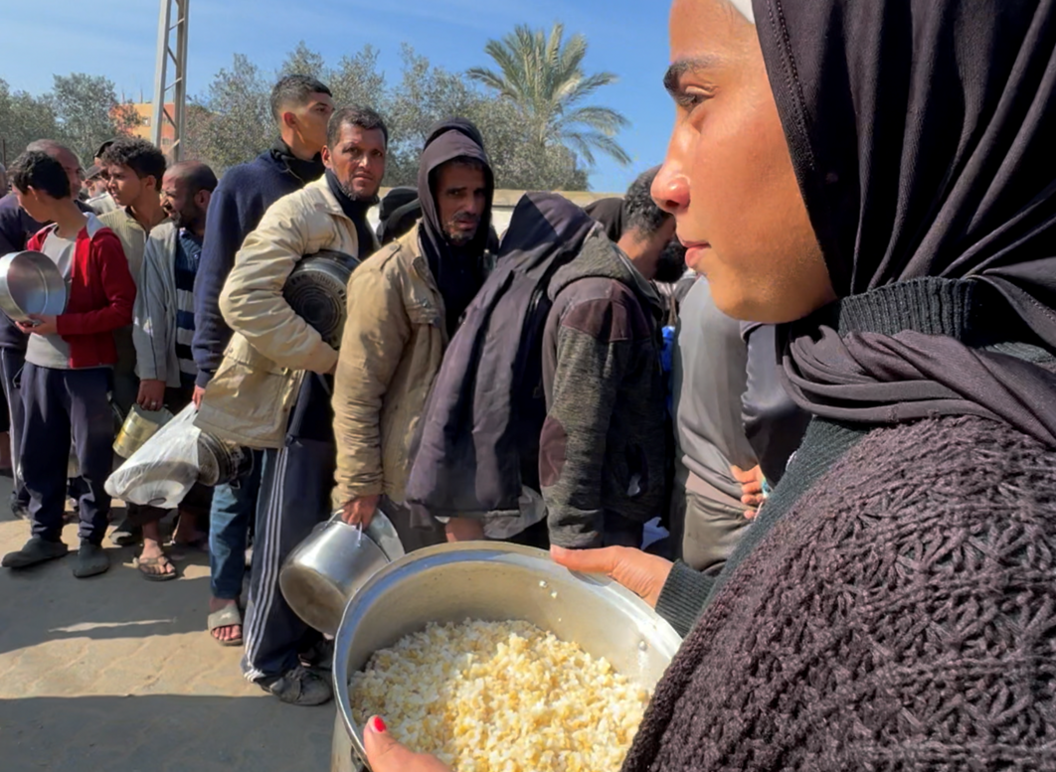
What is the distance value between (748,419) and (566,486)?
2.15ft

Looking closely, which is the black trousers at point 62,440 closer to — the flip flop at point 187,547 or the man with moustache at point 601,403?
the flip flop at point 187,547

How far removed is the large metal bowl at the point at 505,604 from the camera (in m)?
1.48

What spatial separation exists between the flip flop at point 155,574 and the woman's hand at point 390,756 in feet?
12.8

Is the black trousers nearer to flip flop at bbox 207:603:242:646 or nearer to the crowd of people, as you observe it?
flip flop at bbox 207:603:242:646

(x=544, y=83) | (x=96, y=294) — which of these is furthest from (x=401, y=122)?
(x=96, y=294)

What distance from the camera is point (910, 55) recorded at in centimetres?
71

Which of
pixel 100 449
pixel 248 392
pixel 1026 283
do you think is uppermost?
pixel 1026 283

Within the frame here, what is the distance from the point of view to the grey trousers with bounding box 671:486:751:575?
2.53 metres

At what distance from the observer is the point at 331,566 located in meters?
2.35

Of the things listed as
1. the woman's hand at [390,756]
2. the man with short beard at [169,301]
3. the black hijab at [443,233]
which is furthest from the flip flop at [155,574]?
the woman's hand at [390,756]

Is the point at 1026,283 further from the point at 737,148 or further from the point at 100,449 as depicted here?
the point at 100,449

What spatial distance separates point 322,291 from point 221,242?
2.75ft

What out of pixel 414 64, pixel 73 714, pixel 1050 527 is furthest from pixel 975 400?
pixel 414 64

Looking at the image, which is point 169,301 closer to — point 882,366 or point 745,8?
point 745,8
